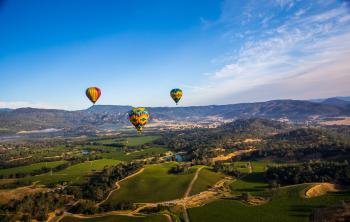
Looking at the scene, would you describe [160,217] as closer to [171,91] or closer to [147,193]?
[147,193]

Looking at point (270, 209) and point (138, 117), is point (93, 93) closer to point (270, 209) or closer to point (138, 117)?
point (138, 117)

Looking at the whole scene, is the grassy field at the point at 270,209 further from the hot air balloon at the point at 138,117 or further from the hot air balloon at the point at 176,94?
the hot air balloon at the point at 176,94

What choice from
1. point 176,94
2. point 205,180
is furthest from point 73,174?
point 205,180

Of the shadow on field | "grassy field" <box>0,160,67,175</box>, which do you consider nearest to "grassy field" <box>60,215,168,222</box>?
the shadow on field

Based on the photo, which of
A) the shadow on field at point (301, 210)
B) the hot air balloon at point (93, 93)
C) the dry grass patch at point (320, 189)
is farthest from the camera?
the hot air balloon at point (93, 93)

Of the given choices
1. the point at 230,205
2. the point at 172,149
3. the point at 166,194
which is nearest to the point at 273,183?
the point at 230,205

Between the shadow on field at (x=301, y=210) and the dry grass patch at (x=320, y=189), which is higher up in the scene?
the dry grass patch at (x=320, y=189)

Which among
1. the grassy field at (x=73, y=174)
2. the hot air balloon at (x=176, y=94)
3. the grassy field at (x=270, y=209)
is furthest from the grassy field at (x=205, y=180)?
the grassy field at (x=73, y=174)
